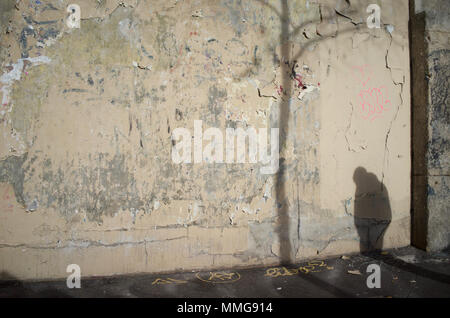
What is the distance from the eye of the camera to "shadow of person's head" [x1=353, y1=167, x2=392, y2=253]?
3.52 meters

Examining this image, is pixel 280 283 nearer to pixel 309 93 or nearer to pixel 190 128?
pixel 190 128

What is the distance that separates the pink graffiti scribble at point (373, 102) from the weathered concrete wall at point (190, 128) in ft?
0.06

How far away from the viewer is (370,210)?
355 cm

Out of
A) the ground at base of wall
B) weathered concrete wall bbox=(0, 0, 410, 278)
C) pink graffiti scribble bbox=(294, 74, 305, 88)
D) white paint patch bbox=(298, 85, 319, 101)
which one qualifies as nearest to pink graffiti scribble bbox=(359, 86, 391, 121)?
weathered concrete wall bbox=(0, 0, 410, 278)

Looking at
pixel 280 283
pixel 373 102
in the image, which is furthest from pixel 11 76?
pixel 373 102

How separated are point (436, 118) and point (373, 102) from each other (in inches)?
29.5

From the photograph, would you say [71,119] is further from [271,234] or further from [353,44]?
[353,44]

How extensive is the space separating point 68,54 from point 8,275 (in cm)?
205

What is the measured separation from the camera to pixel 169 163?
3045 millimetres

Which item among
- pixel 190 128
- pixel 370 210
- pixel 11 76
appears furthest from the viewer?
pixel 370 210

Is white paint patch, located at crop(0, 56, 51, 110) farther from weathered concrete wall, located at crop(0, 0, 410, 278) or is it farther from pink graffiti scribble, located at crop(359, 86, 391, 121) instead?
pink graffiti scribble, located at crop(359, 86, 391, 121)

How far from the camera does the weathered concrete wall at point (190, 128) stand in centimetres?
283
